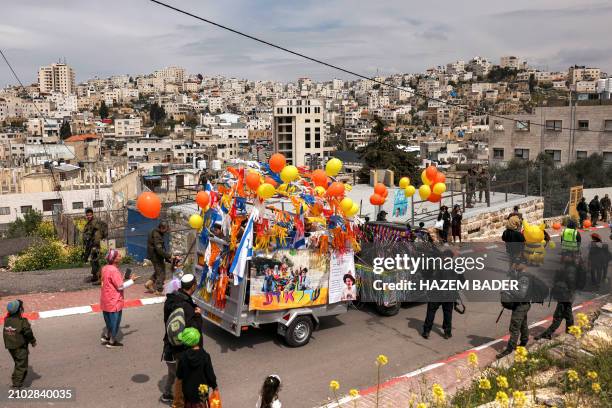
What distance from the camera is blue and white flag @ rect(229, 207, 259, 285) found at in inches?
329

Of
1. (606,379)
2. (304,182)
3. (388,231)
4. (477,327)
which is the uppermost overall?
(304,182)

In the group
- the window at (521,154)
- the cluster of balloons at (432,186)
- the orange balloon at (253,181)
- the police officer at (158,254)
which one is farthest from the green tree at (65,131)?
the orange balloon at (253,181)

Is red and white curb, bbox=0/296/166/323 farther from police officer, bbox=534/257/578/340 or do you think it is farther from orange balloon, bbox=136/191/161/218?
police officer, bbox=534/257/578/340

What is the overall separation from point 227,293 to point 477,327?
5.03 meters

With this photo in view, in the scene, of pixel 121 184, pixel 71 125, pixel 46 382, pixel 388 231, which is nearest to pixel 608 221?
pixel 388 231

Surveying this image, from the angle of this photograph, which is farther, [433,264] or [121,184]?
[121,184]

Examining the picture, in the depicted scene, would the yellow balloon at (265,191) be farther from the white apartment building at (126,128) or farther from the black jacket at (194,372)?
the white apartment building at (126,128)

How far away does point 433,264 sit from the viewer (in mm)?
10406

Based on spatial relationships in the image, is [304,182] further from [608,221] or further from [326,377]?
[608,221]

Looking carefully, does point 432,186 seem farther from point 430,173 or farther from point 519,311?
point 519,311

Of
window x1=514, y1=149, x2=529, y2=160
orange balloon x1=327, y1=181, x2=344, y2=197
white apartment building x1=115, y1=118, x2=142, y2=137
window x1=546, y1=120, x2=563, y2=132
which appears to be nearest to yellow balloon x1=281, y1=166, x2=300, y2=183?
orange balloon x1=327, y1=181, x2=344, y2=197

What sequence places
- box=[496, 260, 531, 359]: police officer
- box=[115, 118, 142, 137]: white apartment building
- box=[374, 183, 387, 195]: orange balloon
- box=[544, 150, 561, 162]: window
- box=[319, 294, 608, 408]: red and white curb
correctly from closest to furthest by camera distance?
1. box=[319, 294, 608, 408]: red and white curb
2. box=[496, 260, 531, 359]: police officer
3. box=[374, 183, 387, 195]: orange balloon
4. box=[544, 150, 561, 162]: window
5. box=[115, 118, 142, 137]: white apartment building

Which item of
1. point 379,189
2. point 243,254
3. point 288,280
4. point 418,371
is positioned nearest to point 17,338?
point 243,254

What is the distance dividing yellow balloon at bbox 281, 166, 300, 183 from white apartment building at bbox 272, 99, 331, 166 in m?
123
